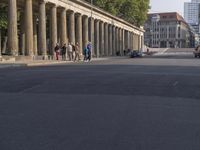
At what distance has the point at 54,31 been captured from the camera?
6081 cm

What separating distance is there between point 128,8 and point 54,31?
59199mm

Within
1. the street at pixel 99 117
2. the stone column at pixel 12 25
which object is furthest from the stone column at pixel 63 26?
the street at pixel 99 117

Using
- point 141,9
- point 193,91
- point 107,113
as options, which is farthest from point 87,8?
point 107,113

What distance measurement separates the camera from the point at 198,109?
40.5 ft

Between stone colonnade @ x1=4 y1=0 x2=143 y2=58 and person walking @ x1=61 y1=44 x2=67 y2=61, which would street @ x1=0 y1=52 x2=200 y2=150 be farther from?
person walking @ x1=61 y1=44 x2=67 y2=61

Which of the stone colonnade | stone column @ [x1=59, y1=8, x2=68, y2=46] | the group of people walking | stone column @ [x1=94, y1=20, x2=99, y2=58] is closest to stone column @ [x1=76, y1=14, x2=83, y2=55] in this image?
the stone colonnade

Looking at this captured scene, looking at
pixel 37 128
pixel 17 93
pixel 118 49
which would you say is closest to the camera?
pixel 37 128

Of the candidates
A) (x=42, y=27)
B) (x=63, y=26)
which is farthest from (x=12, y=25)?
(x=63, y=26)

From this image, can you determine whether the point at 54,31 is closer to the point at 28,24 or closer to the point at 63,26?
the point at 63,26

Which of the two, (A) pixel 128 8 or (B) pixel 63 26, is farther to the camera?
(A) pixel 128 8

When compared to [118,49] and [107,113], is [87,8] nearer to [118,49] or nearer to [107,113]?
[118,49]

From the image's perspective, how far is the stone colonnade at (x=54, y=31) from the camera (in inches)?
2084

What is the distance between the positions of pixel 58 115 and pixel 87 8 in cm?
6869

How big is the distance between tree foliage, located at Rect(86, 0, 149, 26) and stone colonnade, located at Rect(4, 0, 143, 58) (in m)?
3.78
